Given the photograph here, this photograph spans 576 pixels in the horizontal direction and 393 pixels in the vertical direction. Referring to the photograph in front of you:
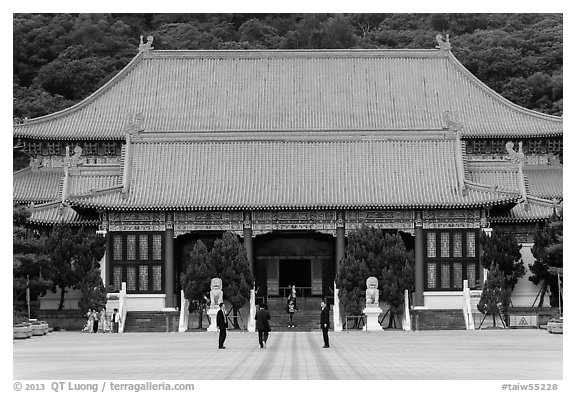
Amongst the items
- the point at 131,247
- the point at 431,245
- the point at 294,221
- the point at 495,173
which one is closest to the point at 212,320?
the point at 131,247

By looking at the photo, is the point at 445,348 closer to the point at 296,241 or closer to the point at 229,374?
the point at 229,374

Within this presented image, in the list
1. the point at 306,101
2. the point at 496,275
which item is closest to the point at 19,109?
the point at 306,101

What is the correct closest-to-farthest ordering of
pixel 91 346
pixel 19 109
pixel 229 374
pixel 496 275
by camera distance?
pixel 229 374
pixel 91 346
pixel 496 275
pixel 19 109

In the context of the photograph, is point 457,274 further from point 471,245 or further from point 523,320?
point 523,320

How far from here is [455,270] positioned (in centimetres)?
6019

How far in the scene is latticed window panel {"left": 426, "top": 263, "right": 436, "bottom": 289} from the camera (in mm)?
60125

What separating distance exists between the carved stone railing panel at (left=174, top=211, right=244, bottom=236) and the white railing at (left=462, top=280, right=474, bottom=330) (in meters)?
9.97

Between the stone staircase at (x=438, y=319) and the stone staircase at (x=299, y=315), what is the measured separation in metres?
3.52

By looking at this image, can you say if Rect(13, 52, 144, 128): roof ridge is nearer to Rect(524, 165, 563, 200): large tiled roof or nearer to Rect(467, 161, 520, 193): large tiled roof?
Rect(467, 161, 520, 193): large tiled roof

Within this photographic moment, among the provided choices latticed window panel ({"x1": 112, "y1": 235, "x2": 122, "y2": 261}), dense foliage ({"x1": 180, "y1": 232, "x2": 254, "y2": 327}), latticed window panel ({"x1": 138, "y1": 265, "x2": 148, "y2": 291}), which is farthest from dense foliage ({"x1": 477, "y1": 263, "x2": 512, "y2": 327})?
latticed window panel ({"x1": 112, "y1": 235, "x2": 122, "y2": 261})

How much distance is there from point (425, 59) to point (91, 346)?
124 feet

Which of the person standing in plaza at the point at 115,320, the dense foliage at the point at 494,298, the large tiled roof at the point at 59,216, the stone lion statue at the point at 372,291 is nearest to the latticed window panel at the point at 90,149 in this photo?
the large tiled roof at the point at 59,216

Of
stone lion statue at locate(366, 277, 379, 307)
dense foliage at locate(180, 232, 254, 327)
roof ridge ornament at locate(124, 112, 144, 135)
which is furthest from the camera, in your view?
roof ridge ornament at locate(124, 112, 144, 135)

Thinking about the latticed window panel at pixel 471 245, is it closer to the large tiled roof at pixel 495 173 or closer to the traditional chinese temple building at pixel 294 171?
the traditional chinese temple building at pixel 294 171
